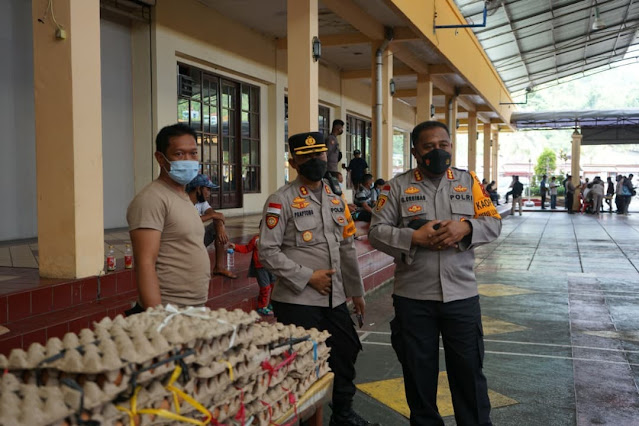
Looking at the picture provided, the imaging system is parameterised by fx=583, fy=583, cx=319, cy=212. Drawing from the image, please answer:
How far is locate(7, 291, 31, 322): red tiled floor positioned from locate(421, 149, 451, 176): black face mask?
9.44 ft

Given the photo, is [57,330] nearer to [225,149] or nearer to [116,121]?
[116,121]

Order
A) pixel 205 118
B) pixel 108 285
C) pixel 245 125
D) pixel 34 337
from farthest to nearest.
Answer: pixel 245 125, pixel 205 118, pixel 108 285, pixel 34 337

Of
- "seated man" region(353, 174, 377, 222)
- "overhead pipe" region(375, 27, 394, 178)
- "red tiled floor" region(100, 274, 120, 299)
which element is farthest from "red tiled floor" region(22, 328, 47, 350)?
"overhead pipe" region(375, 27, 394, 178)

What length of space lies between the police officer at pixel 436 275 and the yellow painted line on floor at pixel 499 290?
15.7 ft

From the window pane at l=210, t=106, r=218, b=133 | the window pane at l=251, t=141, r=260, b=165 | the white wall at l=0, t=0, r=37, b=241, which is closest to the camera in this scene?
the white wall at l=0, t=0, r=37, b=241

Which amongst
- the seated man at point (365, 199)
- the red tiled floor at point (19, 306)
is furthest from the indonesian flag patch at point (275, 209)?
the seated man at point (365, 199)

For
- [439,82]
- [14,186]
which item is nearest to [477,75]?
[439,82]

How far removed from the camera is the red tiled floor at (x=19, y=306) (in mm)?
3891

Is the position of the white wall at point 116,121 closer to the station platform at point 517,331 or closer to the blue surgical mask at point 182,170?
the station platform at point 517,331

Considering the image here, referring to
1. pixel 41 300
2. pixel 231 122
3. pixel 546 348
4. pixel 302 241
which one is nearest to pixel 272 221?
pixel 302 241

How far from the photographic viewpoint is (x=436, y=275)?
293cm

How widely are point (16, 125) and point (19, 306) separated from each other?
4002mm

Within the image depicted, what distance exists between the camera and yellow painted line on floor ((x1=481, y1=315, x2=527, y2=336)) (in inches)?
227

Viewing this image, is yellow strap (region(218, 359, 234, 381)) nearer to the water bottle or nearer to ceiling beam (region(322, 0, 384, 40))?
the water bottle
